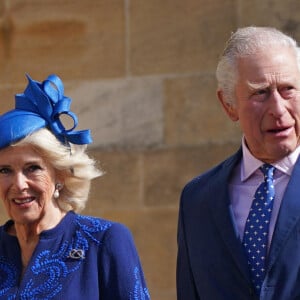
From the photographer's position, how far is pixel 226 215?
4.29 metres

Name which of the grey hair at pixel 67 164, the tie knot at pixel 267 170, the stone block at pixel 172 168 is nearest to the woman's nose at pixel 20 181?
the grey hair at pixel 67 164

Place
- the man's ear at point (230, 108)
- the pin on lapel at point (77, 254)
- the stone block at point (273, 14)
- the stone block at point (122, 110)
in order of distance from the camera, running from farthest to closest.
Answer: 1. the stone block at point (122, 110)
2. the stone block at point (273, 14)
3. the pin on lapel at point (77, 254)
4. the man's ear at point (230, 108)

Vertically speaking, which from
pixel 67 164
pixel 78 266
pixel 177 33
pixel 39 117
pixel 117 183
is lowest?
pixel 117 183

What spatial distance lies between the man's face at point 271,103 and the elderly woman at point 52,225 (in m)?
0.66

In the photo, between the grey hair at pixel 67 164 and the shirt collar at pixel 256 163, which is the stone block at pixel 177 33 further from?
the shirt collar at pixel 256 163

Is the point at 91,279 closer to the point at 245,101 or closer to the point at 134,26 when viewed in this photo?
the point at 245,101

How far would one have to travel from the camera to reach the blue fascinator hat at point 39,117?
4.57m

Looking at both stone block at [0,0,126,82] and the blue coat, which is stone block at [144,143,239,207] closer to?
stone block at [0,0,126,82]

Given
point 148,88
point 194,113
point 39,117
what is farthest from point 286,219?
point 148,88

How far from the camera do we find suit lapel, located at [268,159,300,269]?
4.11m

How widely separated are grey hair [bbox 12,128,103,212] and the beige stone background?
1.82 meters

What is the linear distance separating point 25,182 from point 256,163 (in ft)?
2.78

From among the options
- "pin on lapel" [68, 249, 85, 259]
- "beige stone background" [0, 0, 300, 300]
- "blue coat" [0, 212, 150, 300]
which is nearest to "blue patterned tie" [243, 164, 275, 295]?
"blue coat" [0, 212, 150, 300]

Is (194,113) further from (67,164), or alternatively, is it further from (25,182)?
(25,182)
